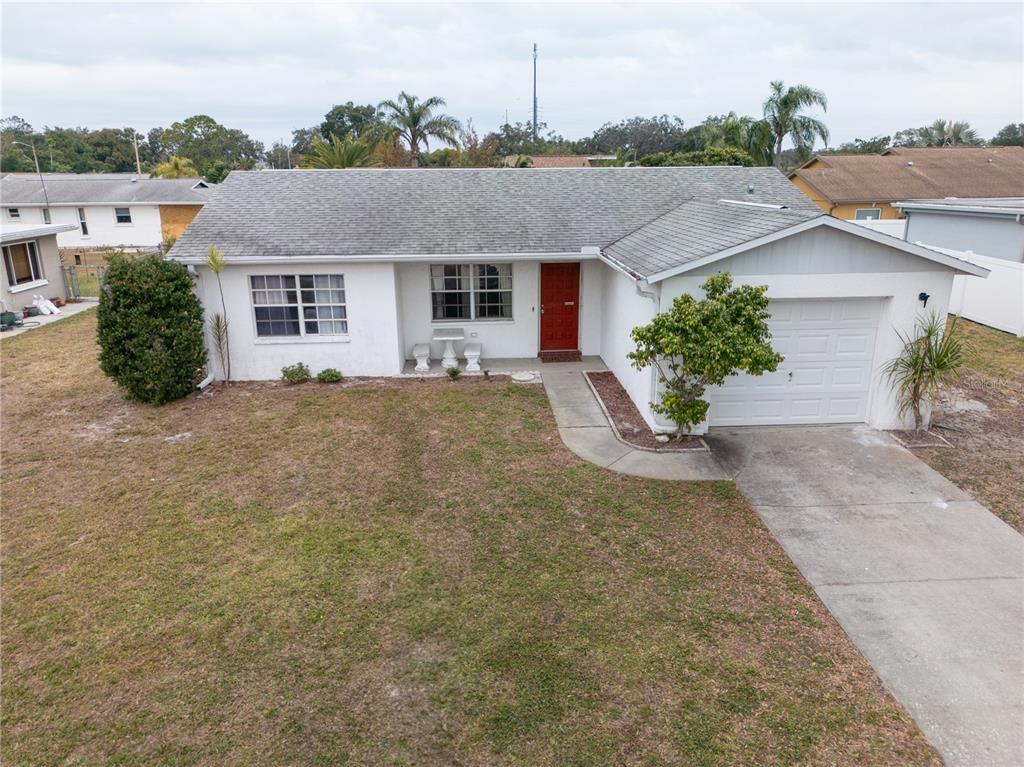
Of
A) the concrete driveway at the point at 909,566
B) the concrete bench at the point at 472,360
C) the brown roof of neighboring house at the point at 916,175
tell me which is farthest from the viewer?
the brown roof of neighboring house at the point at 916,175

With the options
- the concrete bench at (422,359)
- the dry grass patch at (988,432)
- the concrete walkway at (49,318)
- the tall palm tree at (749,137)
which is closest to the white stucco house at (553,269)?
the concrete bench at (422,359)

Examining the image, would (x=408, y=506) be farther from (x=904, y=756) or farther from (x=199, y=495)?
(x=904, y=756)

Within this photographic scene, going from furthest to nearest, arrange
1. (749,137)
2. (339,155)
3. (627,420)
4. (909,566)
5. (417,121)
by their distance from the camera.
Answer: (749,137) < (417,121) < (339,155) < (627,420) < (909,566)

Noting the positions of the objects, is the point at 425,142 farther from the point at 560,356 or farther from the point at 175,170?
the point at 560,356

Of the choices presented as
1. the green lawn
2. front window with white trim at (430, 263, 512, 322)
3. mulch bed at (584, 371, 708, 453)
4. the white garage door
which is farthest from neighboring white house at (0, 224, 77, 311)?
the white garage door

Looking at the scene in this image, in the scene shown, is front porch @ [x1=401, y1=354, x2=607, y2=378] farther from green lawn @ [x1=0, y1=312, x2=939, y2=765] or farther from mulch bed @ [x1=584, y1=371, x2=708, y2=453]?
Answer: green lawn @ [x1=0, y1=312, x2=939, y2=765]

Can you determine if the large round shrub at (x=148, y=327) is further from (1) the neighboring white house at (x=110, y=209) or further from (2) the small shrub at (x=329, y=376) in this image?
(1) the neighboring white house at (x=110, y=209)

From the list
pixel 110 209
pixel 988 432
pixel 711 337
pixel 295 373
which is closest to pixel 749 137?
pixel 988 432
